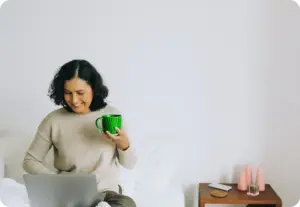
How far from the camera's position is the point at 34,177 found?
61.1 inches

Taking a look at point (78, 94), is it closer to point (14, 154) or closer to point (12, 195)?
point (12, 195)

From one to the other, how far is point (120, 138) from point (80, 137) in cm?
22

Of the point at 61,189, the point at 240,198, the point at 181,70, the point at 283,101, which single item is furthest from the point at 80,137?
the point at 283,101

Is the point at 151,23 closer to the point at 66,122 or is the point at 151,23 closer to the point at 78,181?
the point at 66,122

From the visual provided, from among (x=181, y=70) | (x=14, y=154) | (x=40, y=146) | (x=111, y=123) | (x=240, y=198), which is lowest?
(x=240, y=198)

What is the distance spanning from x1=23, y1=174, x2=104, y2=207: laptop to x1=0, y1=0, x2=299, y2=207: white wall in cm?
88

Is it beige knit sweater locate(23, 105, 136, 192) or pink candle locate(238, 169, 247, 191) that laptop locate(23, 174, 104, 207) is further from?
pink candle locate(238, 169, 247, 191)

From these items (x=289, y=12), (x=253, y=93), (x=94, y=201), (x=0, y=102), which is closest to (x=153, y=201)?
(x=94, y=201)

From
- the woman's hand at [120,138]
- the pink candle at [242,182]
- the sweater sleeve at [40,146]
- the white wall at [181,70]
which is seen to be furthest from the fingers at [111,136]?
the pink candle at [242,182]

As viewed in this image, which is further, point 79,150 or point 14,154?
point 14,154

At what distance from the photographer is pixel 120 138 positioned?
5.69 feet

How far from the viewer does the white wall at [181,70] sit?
2.37 metres

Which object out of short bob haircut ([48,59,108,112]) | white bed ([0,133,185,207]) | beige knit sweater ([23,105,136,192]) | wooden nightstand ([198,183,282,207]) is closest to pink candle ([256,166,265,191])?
wooden nightstand ([198,183,282,207])

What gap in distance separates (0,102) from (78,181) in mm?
1166
